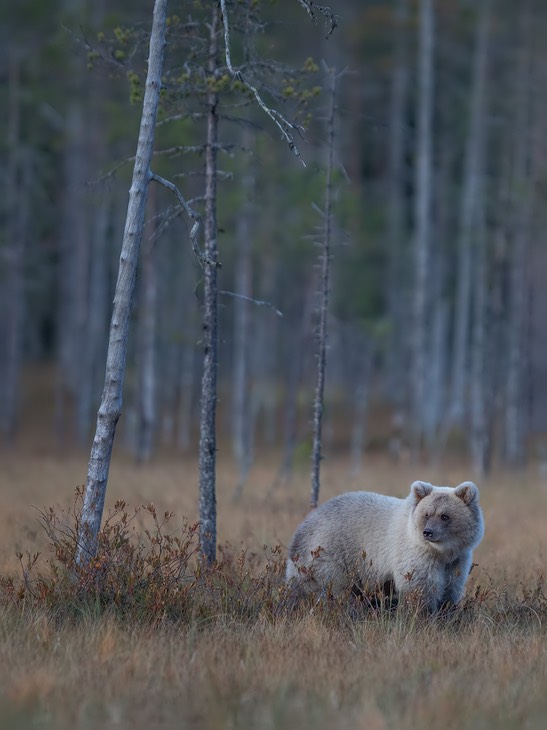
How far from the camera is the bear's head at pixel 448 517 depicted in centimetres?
930

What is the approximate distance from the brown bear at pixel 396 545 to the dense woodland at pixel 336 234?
1409 centimetres

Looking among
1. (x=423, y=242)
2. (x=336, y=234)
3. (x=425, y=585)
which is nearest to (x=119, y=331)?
(x=425, y=585)

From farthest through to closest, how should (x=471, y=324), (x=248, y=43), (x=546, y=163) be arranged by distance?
(x=471, y=324), (x=546, y=163), (x=248, y=43)

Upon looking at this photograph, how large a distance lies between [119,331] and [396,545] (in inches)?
Result: 128

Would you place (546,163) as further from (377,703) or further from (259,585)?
(377,703)

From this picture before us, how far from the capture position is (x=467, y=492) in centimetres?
955

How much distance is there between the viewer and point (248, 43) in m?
11.4

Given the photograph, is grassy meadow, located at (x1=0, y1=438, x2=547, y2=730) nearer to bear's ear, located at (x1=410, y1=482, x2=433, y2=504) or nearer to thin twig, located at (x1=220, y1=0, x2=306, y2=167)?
bear's ear, located at (x1=410, y1=482, x2=433, y2=504)

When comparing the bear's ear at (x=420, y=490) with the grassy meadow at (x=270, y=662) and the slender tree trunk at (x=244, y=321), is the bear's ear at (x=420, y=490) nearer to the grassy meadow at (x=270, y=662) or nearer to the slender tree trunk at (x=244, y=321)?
the grassy meadow at (x=270, y=662)

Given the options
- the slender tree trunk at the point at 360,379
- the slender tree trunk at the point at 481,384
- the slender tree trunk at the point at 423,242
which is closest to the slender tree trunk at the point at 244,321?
the slender tree trunk at the point at 360,379

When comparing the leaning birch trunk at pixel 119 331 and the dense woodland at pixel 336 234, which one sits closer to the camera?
Result: the leaning birch trunk at pixel 119 331

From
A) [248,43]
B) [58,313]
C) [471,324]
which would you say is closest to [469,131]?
[471,324]

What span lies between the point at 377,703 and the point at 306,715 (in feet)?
1.70

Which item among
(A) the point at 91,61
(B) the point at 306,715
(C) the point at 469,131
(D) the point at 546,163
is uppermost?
(C) the point at 469,131
